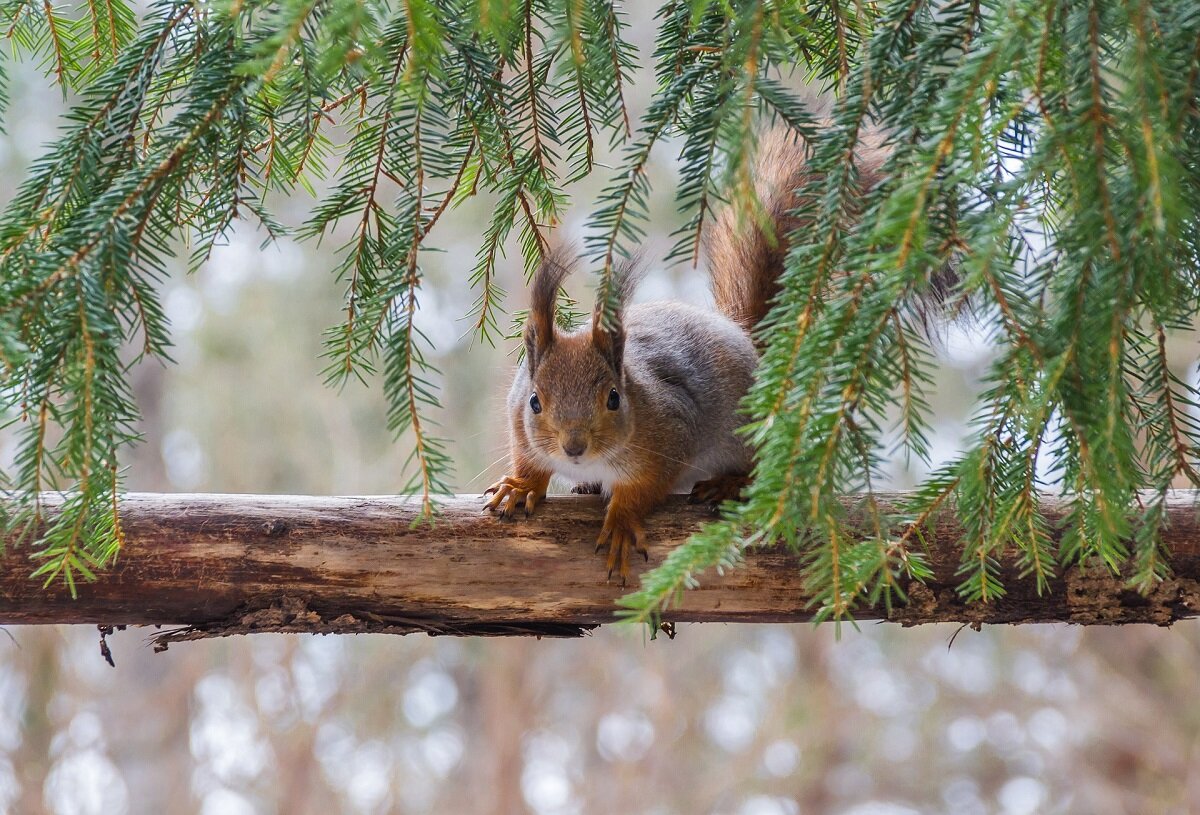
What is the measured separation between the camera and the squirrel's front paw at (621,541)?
1622 mm

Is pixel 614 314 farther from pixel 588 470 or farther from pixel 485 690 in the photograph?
pixel 485 690

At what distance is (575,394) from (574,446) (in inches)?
4.2

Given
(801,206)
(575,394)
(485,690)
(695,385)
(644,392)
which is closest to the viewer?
(801,206)

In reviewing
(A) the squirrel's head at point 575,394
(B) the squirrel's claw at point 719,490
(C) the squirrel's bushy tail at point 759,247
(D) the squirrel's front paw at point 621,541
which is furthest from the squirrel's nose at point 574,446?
(C) the squirrel's bushy tail at point 759,247

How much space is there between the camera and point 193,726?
5.26m

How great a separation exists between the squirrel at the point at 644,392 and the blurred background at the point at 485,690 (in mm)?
2716

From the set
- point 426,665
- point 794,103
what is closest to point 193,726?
point 426,665

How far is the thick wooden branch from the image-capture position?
61.0 inches

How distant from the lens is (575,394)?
1.81 metres

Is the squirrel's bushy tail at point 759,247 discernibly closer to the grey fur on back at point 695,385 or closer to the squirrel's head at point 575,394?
the grey fur on back at point 695,385

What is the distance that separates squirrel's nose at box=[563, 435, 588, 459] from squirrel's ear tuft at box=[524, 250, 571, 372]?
18 cm

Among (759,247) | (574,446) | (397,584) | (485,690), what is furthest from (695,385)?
(485,690)

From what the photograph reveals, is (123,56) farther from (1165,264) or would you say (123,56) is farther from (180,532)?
(1165,264)

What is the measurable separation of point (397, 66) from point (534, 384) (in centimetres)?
79
